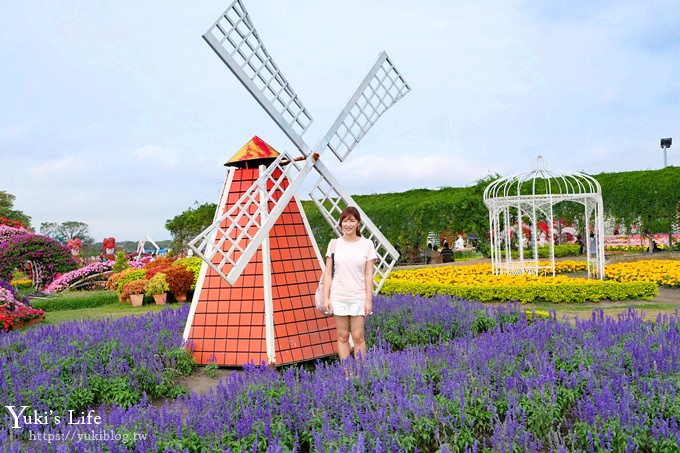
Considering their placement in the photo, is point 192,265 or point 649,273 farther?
point 192,265

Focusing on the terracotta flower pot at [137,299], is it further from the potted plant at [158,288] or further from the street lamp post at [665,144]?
the street lamp post at [665,144]

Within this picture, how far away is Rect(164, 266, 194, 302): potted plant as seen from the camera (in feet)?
46.5

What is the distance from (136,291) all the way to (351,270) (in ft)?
34.0

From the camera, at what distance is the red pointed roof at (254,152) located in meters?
7.09

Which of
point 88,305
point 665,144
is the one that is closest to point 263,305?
point 88,305

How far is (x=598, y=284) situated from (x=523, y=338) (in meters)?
6.64

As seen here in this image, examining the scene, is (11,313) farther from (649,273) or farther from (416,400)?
(649,273)

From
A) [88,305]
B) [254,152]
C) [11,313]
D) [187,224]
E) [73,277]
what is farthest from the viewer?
[187,224]

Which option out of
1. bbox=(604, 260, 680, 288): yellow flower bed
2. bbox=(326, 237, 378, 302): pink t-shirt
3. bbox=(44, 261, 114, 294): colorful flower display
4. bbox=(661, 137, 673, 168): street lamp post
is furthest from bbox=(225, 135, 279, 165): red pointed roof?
bbox=(661, 137, 673, 168): street lamp post

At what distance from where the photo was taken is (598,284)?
11477mm

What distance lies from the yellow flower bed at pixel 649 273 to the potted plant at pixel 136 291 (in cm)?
1210

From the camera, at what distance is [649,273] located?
1421cm

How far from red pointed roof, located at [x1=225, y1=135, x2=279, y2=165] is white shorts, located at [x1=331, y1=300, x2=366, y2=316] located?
2.50 m

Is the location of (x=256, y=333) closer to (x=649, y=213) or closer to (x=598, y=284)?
(x=598, y=284)
